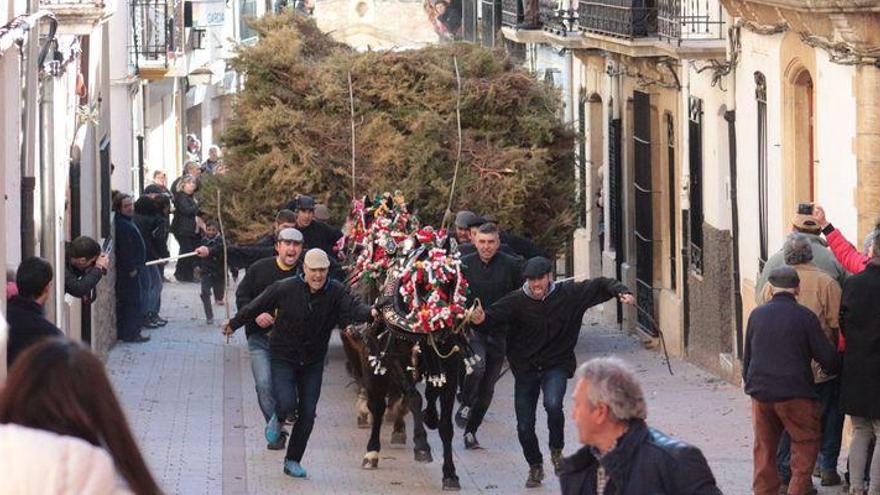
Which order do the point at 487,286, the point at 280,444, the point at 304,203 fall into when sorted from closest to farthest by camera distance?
1. the point at 280,444
2. the point at 487,286
3. the point at 304,203

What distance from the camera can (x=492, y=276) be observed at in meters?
15.3

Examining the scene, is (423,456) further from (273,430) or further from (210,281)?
(210,281)

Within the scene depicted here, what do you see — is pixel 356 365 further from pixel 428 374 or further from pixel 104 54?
pixel 104 54

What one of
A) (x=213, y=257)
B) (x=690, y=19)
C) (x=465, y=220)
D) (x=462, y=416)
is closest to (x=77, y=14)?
(x=213, y=257)

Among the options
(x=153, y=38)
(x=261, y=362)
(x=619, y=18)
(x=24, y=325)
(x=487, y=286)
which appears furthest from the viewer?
(x=153, y=38)

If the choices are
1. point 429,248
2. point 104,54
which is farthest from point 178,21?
point 429,248

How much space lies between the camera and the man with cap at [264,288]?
14.6 meters

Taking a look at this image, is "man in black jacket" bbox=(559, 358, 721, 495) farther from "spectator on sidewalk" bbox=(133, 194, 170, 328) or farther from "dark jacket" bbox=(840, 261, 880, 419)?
"spectator on sidewalk" bbox=(133, 194, 170, 328)

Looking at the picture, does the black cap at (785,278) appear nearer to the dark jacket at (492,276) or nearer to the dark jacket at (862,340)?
the dark jacket at (862,340)

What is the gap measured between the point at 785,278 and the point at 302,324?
343 centimetres

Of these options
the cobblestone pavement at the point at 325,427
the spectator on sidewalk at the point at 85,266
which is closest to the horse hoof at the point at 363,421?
the cobblestone pavement at the point at 325,427

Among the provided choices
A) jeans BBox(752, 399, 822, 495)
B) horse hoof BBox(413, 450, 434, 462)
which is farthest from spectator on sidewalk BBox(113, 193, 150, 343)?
jeans BBox(752, 399, 822, 495)

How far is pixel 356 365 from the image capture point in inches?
632

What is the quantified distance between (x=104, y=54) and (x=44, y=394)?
18.8 meters
